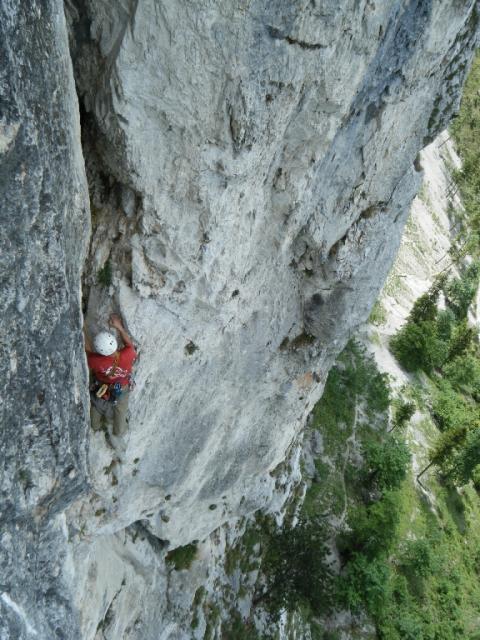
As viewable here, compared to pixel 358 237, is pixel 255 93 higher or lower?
higher

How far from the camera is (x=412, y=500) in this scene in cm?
3281

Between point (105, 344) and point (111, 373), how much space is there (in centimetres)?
60

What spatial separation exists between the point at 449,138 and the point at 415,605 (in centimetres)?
5798

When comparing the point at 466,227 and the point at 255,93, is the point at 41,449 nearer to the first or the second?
the point at 255,93

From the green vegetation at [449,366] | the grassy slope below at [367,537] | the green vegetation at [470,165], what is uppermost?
the green vegetation at [470,165]

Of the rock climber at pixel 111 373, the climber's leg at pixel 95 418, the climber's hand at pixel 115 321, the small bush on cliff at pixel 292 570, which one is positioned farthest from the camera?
the small bush on cliff at pixel 292 570

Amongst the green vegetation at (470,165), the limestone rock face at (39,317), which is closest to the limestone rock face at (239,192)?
the limestone rock face at (39,317)

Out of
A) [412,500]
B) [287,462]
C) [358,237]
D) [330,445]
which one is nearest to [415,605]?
[412,500]

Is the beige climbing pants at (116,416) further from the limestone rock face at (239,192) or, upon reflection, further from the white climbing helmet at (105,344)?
the white climbing helmet at (105,344)

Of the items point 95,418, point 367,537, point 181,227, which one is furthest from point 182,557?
point 367,537

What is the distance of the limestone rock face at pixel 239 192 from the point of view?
21.7 ft

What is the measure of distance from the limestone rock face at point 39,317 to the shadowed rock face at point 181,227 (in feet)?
0.09

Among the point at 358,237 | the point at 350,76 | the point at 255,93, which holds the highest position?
the point at 350,76

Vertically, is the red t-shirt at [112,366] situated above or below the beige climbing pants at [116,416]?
above
